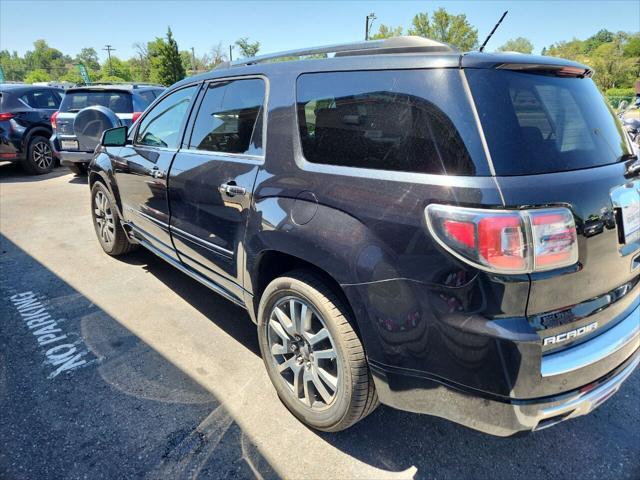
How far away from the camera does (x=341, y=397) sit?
6.33 ft

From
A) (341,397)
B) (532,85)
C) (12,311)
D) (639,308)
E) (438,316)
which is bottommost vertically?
(12,311)

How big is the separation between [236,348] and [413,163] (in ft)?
6.41

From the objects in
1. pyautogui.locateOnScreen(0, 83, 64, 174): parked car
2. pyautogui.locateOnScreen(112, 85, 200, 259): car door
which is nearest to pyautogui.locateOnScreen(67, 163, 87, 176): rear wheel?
pyautogui.locateOnScreen(0, 83, 64, 174): parked car

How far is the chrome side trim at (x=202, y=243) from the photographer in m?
2.56

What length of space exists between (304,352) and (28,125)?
31.8ft

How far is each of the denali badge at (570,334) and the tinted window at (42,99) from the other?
1103cm

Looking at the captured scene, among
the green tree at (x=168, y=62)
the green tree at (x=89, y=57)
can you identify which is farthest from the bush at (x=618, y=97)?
the green tree at (x=89, y=57)

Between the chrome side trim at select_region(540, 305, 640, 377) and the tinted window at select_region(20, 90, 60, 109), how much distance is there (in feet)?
36.3

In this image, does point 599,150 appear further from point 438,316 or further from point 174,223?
point 174,223

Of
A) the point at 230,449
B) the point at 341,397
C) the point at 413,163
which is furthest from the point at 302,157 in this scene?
the point at 230,449

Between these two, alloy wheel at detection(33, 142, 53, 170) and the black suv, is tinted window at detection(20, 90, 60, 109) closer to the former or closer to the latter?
alloy wheel at detection(33, 142, 53, 170)

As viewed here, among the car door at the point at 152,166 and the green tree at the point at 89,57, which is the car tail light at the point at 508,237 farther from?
the green tree at the point at 89,57

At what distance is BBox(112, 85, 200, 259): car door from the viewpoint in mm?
3141

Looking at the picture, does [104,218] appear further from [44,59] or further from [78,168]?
[44,59]
